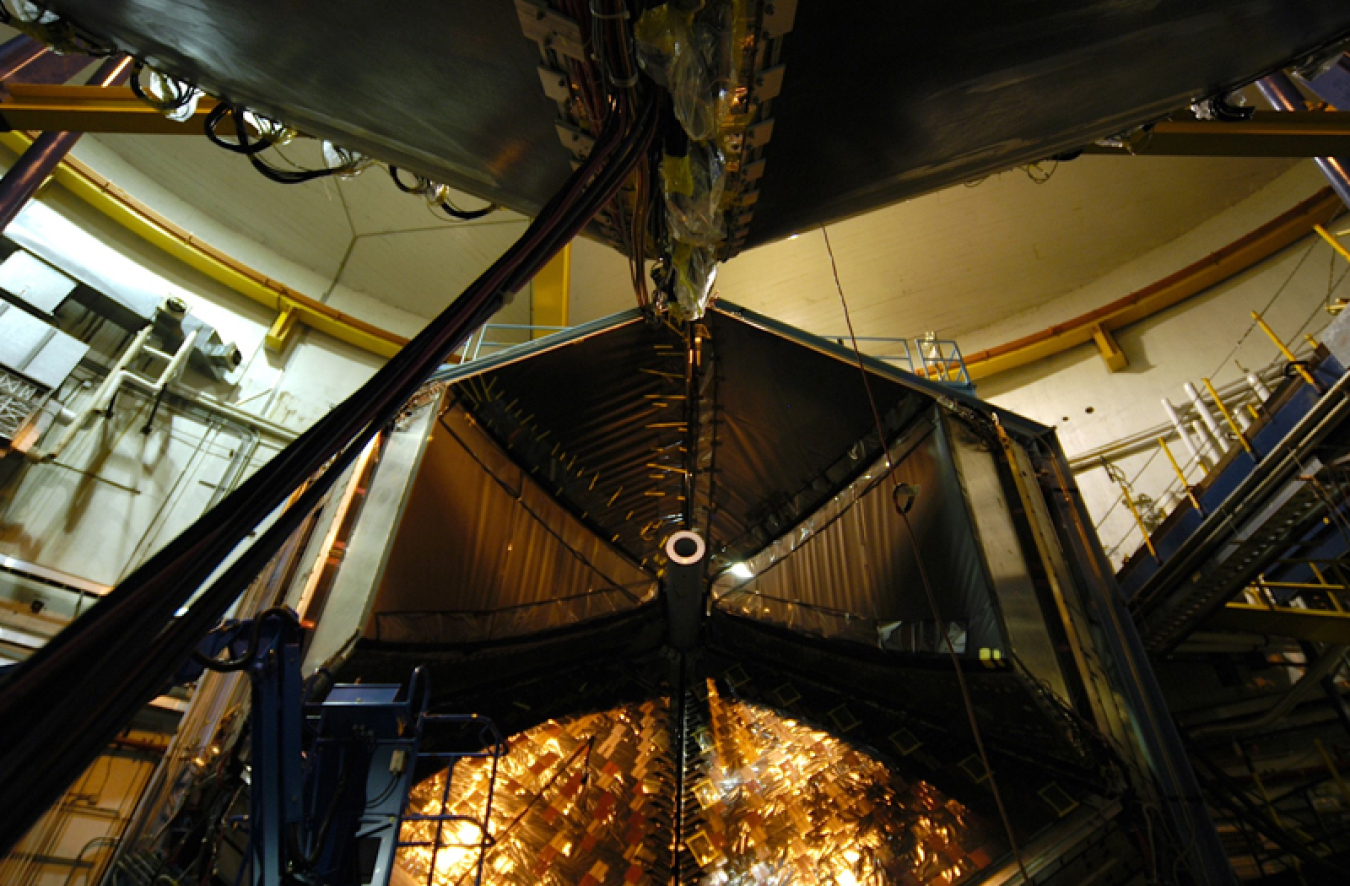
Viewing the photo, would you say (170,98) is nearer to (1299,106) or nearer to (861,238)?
(1299,106)

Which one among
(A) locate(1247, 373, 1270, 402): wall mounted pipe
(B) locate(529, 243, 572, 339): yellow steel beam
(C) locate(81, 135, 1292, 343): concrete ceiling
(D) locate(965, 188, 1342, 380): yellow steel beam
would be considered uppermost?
(C) locate(81, 135, 1292, 343): concrete ceiling

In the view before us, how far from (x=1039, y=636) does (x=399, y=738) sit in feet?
10.9

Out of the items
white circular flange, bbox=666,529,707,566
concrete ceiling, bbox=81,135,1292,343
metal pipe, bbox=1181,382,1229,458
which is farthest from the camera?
concrete ceiling, bbox=81,135,1292,343

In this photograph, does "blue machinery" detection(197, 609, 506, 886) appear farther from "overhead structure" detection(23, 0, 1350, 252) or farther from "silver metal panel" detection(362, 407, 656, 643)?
"overhead structure" detection(23, 0, 1350, 252)

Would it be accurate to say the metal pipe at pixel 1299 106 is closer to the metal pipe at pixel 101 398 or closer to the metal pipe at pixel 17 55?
the metal pipe at pixel 17 55

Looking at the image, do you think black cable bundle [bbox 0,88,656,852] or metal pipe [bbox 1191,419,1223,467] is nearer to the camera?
black cable bundle [bbox 0,88,656,852]

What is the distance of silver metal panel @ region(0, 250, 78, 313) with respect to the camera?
6.52m

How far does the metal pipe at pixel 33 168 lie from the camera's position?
4.56 metres

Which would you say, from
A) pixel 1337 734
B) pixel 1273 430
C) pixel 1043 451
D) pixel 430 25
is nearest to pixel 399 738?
pixel 430 25

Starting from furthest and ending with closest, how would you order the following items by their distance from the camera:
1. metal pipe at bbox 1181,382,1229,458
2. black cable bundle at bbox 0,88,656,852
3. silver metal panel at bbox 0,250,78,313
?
metal pipe at bbox 1181,382,1229,458 < silver metal panel at bbox 0,250,78,313 < black cable bundle at bbox 0,88,656,852

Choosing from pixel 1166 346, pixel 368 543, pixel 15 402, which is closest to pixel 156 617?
pixel 368 543

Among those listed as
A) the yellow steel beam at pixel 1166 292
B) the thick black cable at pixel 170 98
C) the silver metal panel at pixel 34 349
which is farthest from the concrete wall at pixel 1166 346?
the silver metal panel at pixel 34 349

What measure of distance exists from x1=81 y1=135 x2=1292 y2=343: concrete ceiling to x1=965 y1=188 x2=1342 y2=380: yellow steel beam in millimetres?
935

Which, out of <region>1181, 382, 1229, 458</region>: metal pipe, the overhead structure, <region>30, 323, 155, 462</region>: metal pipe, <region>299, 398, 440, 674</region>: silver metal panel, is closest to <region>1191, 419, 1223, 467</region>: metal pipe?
<region>1181, 382, 1229, 458</region>: metal pipe
